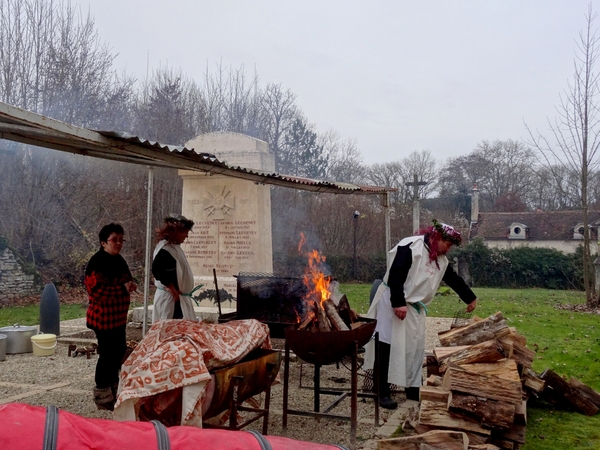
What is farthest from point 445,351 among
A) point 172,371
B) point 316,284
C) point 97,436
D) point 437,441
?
point 97,436

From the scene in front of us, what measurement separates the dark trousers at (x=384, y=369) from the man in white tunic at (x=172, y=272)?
2.40 metres

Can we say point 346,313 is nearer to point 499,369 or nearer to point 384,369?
point 384,369

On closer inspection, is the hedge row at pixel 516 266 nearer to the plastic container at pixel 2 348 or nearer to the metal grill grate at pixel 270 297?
the metal grill grate at pixel 270 297

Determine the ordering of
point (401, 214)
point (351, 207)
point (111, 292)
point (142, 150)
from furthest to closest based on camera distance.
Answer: point (401, 214) < point (351, 207) < point (111, 292) < point (142, 150)

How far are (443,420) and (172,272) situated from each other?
3.42m

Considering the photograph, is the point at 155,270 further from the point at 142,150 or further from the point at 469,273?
the point at 469,273

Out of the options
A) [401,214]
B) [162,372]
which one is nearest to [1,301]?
[162,372]

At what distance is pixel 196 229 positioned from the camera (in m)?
10.3

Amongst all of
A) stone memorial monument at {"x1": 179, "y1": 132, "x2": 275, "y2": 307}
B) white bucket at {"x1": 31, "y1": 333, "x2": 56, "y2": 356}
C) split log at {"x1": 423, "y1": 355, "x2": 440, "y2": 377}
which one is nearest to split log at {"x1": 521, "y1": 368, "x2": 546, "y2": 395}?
split log at {"x1": 423, "y1": 355, "x2": 440, "y2": 377}

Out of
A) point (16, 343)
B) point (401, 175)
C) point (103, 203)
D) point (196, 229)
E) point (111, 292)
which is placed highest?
point (401, 175)

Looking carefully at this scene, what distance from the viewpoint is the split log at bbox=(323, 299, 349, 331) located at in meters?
5.14

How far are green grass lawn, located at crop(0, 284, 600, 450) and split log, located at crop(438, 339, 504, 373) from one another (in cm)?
78

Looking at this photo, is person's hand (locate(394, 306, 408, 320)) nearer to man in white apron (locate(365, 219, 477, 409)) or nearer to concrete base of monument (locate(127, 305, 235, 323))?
man in white apron (locate(365, 219, 477, 409))

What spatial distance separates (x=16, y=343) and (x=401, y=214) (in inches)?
814
